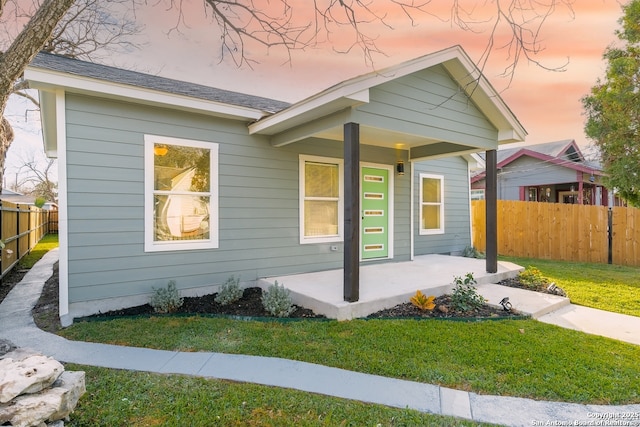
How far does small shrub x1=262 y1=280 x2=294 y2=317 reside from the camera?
4.53 m

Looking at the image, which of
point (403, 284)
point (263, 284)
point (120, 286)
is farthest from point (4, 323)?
point (403, 284)

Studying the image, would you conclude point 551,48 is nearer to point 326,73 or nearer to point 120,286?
point 326,73

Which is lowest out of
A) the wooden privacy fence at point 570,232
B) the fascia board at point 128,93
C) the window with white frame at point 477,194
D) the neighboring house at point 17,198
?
the wooden privacy fence at point 570,232

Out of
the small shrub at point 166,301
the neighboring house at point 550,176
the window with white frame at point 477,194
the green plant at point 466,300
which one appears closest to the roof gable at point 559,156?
the neighboring house at point 550,176

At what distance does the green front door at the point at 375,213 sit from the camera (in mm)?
7254

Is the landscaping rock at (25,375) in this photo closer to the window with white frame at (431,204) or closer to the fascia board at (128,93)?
the fascia board at (128,93)

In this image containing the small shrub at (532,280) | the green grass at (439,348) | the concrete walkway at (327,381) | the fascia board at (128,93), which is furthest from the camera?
the small shrub at (532,280)

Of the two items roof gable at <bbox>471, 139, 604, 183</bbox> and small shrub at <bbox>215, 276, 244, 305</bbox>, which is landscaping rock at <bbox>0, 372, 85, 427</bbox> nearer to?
small shrub at <bbox>215, 276, 244, 305</bbox>

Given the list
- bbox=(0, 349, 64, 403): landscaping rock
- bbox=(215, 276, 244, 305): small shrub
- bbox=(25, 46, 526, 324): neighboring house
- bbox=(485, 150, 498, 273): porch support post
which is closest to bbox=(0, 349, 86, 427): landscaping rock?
bbox=(0, 349, 64, 403): landscaping rock

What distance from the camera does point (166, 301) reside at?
15.3 ft

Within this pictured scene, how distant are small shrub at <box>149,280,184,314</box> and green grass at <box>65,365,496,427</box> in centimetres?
183

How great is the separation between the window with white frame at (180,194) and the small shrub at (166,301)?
0.66 m

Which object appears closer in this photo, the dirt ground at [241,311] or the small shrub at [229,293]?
the dirt ground at [241,311]

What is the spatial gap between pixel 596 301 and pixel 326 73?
569 centimetres
